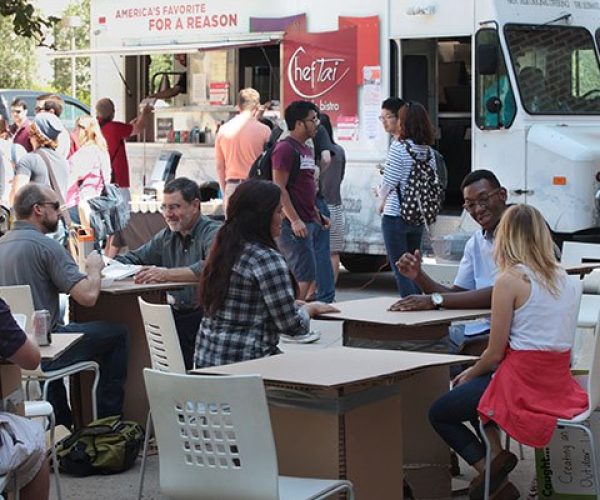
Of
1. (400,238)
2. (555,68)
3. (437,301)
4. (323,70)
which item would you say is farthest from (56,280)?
(555,68)

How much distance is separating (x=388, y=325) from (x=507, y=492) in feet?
2.82

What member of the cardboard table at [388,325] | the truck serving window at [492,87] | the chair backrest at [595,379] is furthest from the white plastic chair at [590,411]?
the truck serving window at [492,87]

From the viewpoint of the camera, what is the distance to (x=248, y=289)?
5.60 meters

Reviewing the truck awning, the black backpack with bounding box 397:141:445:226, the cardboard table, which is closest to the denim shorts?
the black backpack with bounding box 397:141:445:226

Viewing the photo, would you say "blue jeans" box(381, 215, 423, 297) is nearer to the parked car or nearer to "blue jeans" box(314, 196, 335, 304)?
"blue jeans" box(314, 196, 335, 304)

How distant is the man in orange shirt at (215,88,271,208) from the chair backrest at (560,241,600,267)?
16.3 feet

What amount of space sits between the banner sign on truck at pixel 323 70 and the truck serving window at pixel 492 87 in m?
1.23

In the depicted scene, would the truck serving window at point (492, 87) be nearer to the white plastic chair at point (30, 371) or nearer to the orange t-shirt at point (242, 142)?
the orange t-shirt at point (242, 142)

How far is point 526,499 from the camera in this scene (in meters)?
6.05

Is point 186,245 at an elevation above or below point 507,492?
above

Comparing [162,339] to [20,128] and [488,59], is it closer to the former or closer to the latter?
[488,59]

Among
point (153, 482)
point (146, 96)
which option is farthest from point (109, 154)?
point (153, 482)

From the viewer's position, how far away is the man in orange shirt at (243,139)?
40.4ft

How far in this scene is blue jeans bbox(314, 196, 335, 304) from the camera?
10531 mm
